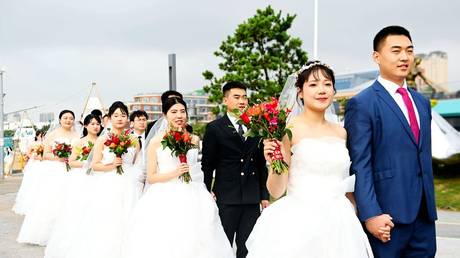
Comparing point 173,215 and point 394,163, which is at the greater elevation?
point 394,163

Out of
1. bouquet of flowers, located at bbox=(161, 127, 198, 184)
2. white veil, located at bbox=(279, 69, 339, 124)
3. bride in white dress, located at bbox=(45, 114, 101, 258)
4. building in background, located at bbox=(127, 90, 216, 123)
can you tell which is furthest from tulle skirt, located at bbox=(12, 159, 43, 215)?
white veil, located at bbox=(279, 69, 339, 124)

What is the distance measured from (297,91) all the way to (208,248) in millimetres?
2305

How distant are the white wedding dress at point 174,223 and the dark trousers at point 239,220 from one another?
0.12m

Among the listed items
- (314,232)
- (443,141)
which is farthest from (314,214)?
(443,141)

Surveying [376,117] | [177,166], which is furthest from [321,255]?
[177,166]

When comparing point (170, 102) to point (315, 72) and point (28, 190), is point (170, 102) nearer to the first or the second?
point (315, 72)

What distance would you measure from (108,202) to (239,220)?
2315 mm

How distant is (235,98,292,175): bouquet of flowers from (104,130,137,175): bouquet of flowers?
3.87m

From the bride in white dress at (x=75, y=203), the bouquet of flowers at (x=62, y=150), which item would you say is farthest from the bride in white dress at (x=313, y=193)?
the bouquet of flowers at (x=62, y=150)

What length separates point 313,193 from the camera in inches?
154

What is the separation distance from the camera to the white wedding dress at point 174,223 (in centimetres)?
569

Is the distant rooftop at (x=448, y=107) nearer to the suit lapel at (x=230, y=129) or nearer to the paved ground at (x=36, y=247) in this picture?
the paved ground at (x=36, y=247)

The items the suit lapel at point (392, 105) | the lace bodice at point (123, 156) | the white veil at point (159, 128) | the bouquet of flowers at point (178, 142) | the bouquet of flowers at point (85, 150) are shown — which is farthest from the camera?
the bouquet of flowers at point (85, 150)

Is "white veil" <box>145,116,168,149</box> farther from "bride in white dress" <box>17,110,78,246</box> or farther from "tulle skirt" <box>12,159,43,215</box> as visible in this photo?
"tulle skirt" <box>12,159,43,215</box>
